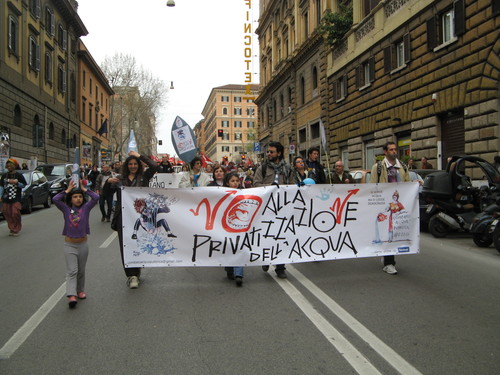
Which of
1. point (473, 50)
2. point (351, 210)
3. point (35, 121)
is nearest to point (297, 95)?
point (35, 121)

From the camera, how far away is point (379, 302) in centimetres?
487

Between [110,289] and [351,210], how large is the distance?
3.41 metres

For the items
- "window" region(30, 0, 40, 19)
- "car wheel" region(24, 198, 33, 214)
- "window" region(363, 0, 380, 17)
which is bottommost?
"car wheel" region(24, 198, 33, 214)

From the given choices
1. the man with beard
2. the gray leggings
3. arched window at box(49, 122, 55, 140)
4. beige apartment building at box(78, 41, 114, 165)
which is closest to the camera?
the gray leggings

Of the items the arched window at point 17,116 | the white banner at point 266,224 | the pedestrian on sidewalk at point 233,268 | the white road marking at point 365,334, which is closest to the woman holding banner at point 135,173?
the white banner at point 266,224

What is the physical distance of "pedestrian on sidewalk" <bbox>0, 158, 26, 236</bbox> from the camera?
10.3 m

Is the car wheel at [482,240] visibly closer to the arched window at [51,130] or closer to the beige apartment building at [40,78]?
the beige apartment building at [40,78]

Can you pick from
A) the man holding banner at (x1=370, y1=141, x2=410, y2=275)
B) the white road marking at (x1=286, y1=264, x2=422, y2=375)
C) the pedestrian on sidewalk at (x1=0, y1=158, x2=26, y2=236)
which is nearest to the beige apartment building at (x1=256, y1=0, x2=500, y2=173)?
the man holding banner at (x1=370, y1=141, x2=410, y2=275)

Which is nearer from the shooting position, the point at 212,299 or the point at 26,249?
the point at 212,299

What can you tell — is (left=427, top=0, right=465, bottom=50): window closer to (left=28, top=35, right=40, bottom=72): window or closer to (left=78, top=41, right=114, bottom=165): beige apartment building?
(left=28, top=35, right=40, bottom=72): window

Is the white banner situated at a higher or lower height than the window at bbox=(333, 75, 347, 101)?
lower

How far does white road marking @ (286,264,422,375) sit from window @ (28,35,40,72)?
101ft

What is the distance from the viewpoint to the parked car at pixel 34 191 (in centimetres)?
1502

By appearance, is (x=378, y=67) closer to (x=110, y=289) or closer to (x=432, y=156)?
(x=432, y=156)
